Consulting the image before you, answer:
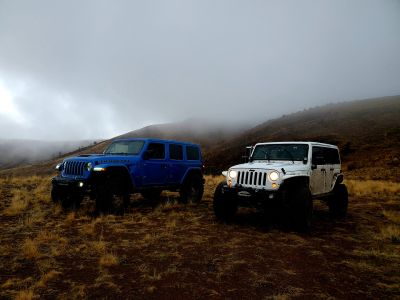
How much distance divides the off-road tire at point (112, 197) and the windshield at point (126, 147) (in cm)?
121

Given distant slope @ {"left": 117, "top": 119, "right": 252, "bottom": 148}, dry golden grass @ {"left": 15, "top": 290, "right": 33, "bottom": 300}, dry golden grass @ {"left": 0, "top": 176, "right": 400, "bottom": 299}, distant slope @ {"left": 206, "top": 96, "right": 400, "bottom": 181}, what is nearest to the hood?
dry golden grass @ {"left": 0, "top": 176, "right": 400, "bottom": 299}

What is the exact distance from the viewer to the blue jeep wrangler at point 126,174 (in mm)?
8828

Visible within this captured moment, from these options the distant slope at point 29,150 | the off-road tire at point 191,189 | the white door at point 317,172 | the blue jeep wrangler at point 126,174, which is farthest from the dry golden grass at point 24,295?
the distant slope at point 29,150

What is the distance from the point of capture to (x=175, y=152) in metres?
11.4

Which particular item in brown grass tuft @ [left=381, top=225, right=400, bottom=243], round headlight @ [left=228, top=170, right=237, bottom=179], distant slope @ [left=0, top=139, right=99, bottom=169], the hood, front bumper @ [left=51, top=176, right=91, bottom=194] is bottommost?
distant slope @ [left=0, top=139, right=99, bottom=169]

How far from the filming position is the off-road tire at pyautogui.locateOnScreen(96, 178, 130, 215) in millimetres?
8820

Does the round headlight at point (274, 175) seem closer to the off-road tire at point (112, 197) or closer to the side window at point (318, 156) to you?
the side window at point (318, 156)

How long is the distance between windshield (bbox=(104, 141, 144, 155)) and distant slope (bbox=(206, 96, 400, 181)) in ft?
65.6

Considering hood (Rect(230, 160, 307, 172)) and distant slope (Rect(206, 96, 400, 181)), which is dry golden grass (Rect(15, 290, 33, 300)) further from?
distant slope (Rect(206, 96, 400, 181))

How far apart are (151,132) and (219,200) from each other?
3482 inches

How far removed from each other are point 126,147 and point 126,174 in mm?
1305

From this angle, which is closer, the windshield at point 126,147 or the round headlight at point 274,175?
the round headlight at point 274,175

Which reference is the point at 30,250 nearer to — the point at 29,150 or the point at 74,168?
the point at 74,168

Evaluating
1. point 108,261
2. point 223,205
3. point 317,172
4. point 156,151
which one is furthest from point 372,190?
point 108,261
